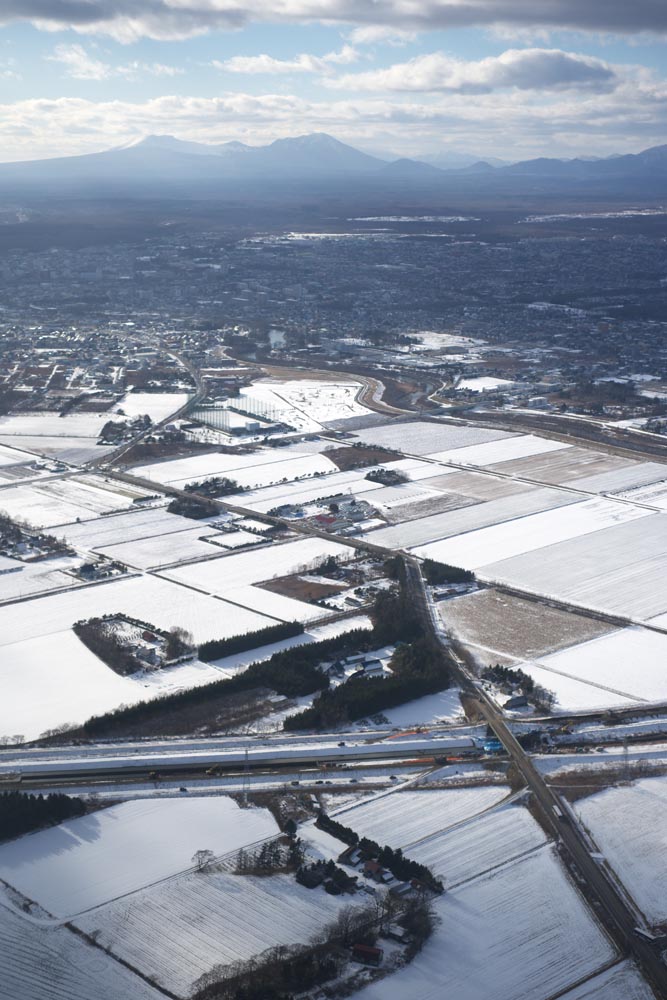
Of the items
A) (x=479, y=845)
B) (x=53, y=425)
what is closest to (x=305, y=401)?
(x=53, y=425)

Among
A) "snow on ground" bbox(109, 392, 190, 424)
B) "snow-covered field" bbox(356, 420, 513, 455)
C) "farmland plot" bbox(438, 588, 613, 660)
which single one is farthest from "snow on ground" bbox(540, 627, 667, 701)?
"snow on ground" bbox(109, 392, 190, 424)

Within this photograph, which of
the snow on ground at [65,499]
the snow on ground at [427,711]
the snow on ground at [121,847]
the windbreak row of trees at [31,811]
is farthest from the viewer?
the snow on ground at [65,499]

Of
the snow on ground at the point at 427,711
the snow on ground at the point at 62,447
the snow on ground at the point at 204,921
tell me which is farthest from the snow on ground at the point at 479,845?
the snow on ground at the point at 62,447

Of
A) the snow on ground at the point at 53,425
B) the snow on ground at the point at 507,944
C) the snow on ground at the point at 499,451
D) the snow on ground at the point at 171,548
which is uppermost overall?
the snow on ground at the point at 53,425

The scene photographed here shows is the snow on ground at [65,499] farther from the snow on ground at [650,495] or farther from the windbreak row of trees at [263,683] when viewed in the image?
the snow on ground at [650,495]

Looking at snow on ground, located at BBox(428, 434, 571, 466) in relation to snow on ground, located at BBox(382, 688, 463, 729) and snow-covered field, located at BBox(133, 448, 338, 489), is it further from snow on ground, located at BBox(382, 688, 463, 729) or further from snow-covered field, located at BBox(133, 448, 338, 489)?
snow on ground, located at BBox(382, 688, 463, 729)

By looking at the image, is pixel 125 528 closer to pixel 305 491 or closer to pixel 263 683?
pixel 305 491
